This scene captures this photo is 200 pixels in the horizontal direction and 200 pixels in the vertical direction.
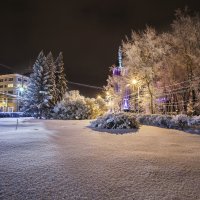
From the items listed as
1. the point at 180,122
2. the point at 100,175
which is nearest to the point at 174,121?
the point at 180,122

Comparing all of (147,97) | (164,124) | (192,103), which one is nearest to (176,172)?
(164,124)

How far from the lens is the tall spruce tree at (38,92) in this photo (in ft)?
125

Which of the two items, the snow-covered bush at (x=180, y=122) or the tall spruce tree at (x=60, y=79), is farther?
the tall spruce tree at (x=60, y=79)

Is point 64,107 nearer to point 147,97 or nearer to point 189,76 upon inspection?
point 147,97

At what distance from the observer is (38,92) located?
126 ft

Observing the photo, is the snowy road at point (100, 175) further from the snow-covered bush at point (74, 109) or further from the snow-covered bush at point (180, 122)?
the snow-covered bush at point (74, 109)

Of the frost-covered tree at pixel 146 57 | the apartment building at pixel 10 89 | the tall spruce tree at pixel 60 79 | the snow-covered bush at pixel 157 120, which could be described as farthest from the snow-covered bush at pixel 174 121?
the apartment building at pixel 10 89

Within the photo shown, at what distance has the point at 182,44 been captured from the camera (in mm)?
22766

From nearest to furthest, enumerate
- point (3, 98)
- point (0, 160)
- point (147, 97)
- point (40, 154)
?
point (0, 160), point (40, 154), point (147, 97), point (3, 98)

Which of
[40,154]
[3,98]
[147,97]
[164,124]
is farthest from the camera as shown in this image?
[3,98]

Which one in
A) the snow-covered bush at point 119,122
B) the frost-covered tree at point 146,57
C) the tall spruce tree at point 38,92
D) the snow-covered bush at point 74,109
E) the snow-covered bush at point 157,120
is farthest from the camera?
the tall spruce tree at point 38,92

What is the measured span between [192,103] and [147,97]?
6.05 metres

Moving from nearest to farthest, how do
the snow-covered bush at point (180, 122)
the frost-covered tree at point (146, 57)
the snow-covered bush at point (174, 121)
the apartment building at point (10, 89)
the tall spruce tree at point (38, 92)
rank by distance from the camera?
the snow-covered bush at point (174, 121) → the snow-covered bush at point (180, 122) → the frost-covered tree at point (146, 57) → the tall spruce tree at point (38, 92) → the apartment building at point (10, 89)

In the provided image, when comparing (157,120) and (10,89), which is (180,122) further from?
(10,89)
